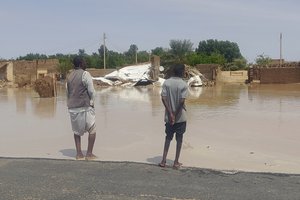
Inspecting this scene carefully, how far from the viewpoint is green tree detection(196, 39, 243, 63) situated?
8956 cm

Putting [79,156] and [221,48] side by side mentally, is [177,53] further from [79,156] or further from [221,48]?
[79,156]

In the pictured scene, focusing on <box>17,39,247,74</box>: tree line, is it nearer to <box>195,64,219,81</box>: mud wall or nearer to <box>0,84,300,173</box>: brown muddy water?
Answer: <box>195,64,219,81</box>: mud wall

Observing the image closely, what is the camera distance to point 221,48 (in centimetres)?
9012

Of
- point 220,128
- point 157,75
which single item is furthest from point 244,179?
point 157,75

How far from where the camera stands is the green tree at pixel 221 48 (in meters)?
89.6

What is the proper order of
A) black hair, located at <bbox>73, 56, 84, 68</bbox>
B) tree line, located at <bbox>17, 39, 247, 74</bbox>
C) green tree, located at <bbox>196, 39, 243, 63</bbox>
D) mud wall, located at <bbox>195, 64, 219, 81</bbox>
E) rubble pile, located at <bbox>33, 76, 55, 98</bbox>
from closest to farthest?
black hair, located at <bbox>73, 56, 84, 68</bbox> < rubble pile, located at <bbox>33, 76, 55, 98</bbox> < mud wall, located at <bbox>195, 64, 219, 81</bbox> < tree line, located at <bbox>17, 39, 247, 74</bbox> < green tree, located at <bbox>196, 39, 243, 63</bbox>

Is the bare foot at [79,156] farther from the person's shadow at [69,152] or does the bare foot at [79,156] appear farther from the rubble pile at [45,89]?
the rubble pile at [45,89]

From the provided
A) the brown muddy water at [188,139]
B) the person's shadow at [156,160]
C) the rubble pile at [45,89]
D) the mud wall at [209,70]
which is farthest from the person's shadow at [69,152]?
the mud wall at [209,70]

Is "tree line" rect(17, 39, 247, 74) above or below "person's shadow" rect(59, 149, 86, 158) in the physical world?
above

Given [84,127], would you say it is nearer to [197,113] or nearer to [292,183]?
[292,183]

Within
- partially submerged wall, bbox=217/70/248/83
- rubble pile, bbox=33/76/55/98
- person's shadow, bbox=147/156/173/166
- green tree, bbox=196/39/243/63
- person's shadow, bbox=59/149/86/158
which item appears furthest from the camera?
green tree, bbox=196/39/243/63

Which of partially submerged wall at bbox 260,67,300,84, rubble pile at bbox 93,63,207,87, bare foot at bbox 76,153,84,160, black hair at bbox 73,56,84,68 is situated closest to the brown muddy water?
bare foot at bbox 76,153,84,160

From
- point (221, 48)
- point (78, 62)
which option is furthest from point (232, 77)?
point (78, 62)

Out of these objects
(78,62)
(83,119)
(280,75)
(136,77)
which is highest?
(78,62)
